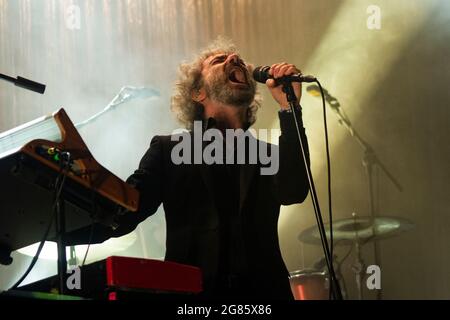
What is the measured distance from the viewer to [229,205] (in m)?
2.23

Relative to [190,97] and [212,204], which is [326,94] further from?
[212,204]

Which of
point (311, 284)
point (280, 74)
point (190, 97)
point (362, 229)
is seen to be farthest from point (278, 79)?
point (362, 229)

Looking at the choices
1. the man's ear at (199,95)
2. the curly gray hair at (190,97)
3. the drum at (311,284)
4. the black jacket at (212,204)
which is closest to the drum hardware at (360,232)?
the drum at (311,284)

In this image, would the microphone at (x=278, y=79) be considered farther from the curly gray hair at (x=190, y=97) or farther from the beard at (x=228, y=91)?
the curly gray hair at (x=190, y=97)

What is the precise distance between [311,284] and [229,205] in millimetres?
1122

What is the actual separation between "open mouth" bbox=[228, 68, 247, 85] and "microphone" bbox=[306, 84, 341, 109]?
1.00m

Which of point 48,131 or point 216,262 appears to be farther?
point 216,262

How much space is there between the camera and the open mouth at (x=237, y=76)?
99.9 inches

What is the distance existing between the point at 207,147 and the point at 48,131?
0.88 m

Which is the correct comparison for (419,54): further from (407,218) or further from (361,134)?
(407,218)

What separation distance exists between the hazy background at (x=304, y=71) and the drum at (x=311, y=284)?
0.41 m
